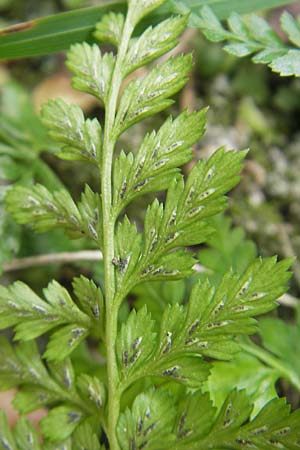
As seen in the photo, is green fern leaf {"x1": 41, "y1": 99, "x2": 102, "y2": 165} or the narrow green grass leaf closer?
green fern leaf {"x1": 41, "y1": 99, "x2": 102, "y2": 165}

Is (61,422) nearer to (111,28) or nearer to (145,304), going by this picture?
(145,304)

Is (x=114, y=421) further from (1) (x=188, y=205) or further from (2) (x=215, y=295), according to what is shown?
(1) (x=188, y=205)

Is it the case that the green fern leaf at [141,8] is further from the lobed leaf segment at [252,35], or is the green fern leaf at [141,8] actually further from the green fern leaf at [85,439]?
the green fern leaf at [85,439]

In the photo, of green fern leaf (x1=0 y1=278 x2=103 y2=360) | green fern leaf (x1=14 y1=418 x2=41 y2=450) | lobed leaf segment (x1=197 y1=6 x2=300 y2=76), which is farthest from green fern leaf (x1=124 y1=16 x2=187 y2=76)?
green fern leaf (x1=14 y1=418 x2=41 y2=450)

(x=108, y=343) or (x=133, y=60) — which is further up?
(x=133, y=60)

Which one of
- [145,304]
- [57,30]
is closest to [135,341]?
[145,304]

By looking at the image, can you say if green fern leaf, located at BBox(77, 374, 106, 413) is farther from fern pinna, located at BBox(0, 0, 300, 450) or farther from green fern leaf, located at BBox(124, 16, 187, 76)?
green fern leaf, located at BBox(124, 16, 187, 76)

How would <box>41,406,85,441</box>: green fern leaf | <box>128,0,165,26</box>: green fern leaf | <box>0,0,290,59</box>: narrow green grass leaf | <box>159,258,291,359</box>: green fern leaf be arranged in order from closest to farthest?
1. <box>159,258,291,359</box>: green fern leaf
2. <box>41,406,85,441</box>: green fern leaf
3. <box>128,0,165,26</box>: green fern leaf
4. <box>0,0,290,59</box>: narrow green grass leaf

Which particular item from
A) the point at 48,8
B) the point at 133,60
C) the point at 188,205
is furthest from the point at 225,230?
the point at 48,8
